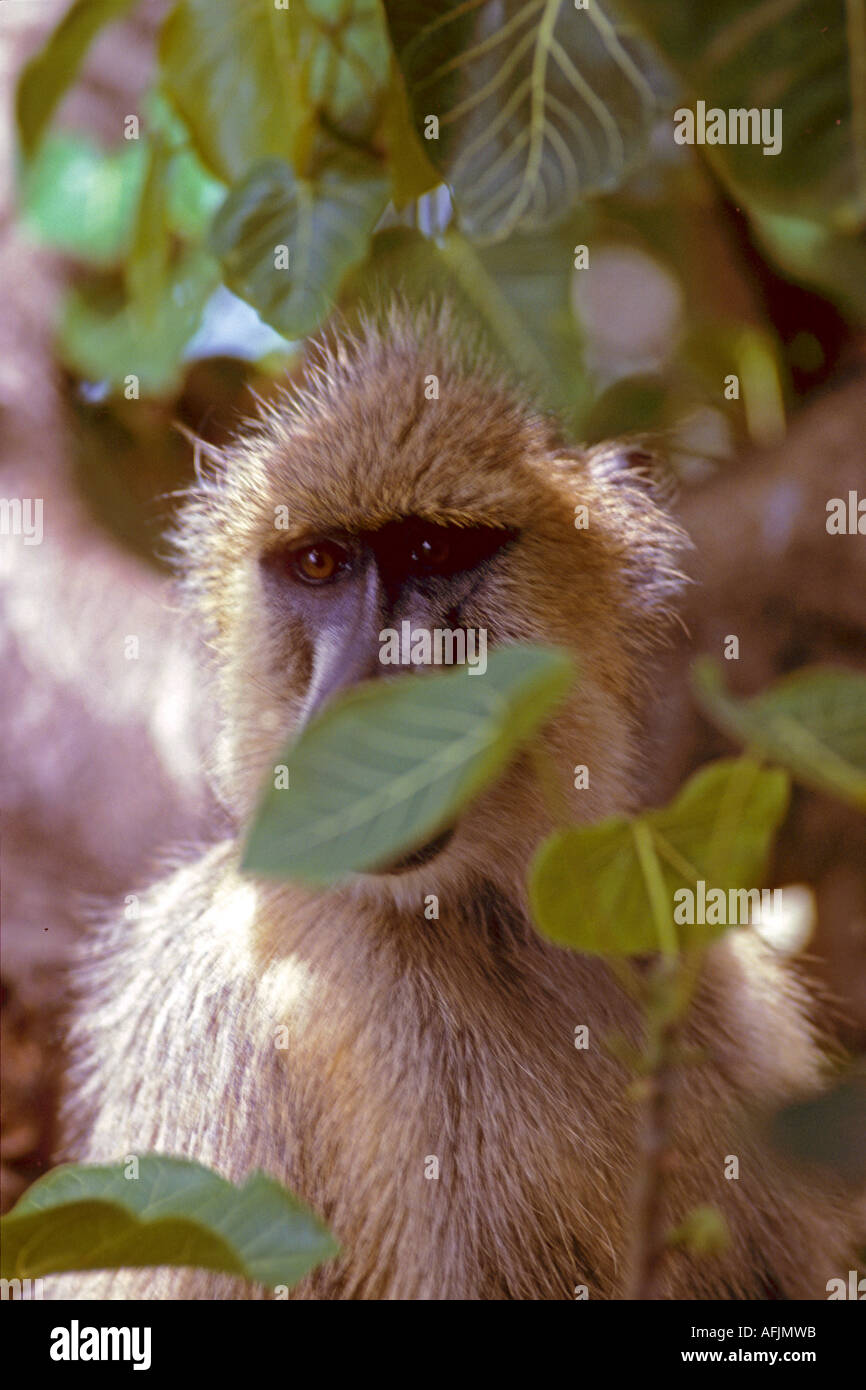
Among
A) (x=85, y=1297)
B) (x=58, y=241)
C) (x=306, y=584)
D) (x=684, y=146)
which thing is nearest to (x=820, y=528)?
(x=684, y=146)

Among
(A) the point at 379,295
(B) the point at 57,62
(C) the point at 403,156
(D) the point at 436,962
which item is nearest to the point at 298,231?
(C) the point at 403,156

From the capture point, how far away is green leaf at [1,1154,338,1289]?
1.00 metres

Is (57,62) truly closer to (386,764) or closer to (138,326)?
(138,326)

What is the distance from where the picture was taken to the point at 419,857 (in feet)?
5.30

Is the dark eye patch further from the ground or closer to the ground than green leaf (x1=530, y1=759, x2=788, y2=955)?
further from the ground

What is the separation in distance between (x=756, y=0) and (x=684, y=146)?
76 centimetres

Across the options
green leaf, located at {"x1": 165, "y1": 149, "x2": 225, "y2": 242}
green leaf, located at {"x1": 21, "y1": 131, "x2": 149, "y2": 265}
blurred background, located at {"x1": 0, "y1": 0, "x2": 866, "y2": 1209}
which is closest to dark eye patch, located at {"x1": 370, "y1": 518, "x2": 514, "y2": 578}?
blurred background, located at {"x1": 0, "y1": 0, "x2": 866, "y2": 1209}

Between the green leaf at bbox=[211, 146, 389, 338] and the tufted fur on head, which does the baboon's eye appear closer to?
the tufted fur on head

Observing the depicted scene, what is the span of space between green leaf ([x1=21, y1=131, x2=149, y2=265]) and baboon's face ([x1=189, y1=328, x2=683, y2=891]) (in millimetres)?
957

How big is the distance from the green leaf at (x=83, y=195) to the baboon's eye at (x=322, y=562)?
1054 millimetres

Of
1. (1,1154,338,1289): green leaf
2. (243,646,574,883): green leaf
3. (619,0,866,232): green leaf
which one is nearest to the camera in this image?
(243,646,574,883): green leaf

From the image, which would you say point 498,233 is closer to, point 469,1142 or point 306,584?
point 306,584

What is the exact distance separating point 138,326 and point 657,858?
5.64 ft

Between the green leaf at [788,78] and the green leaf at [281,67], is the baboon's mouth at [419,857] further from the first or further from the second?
the green leaf at [281,67]
